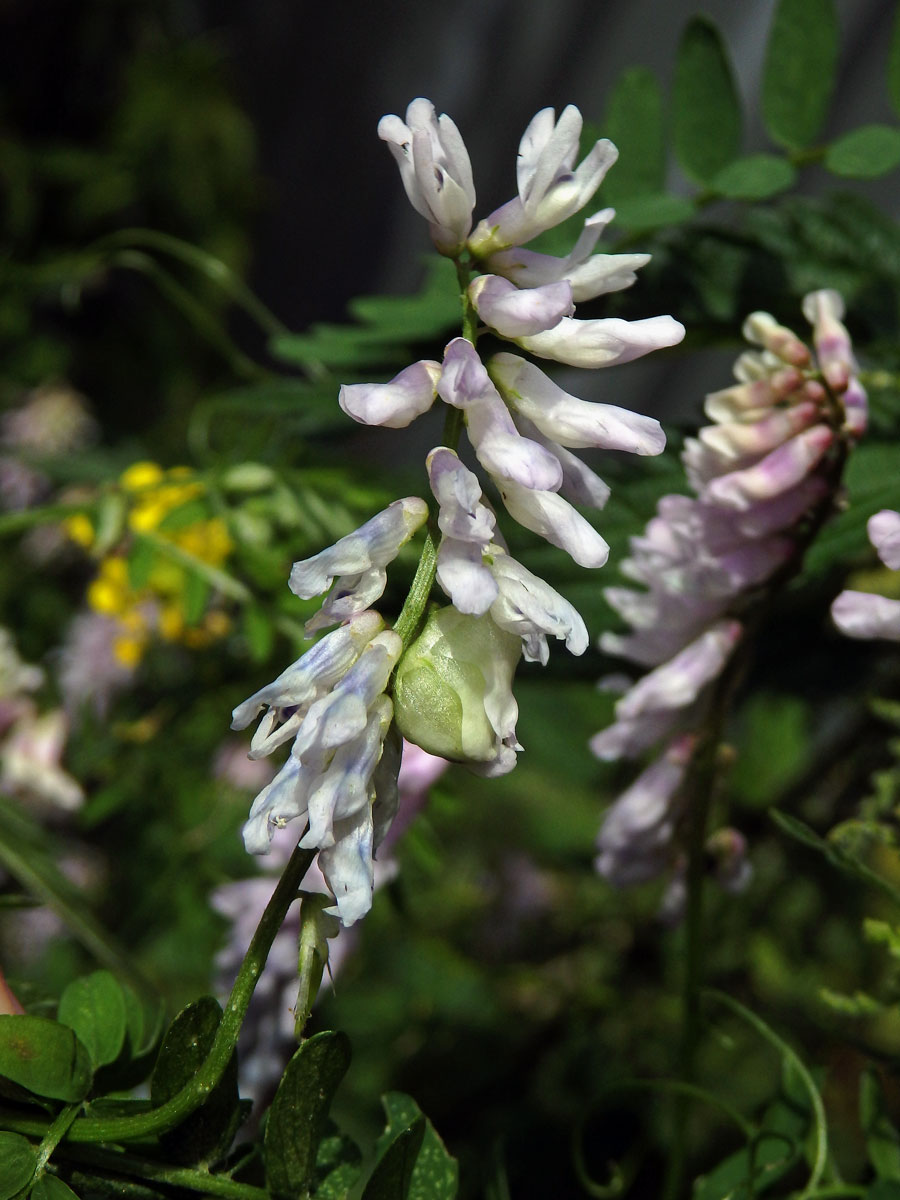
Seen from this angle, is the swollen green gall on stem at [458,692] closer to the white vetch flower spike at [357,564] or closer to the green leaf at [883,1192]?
the white vetch flower spike at [357,564]

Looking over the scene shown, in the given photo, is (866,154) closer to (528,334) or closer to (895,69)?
(895,69)

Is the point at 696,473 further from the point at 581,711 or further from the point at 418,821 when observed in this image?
the point at 581,711

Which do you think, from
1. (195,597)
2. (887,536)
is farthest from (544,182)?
(195,597)

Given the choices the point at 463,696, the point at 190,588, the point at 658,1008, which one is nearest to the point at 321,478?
the point at 190,588

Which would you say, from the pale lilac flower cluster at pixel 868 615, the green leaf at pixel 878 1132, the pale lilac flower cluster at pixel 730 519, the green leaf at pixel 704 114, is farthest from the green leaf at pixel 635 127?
the green leaf at pixel 878 1132

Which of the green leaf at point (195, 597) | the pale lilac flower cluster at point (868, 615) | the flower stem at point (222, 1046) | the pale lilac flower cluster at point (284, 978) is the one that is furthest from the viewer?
the green leaf at point (195, 597)

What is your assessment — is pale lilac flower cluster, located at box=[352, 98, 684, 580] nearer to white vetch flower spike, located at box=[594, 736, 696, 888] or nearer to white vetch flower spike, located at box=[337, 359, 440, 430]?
white vetch flower spike, located at box=[337, 359, 440, 430]
